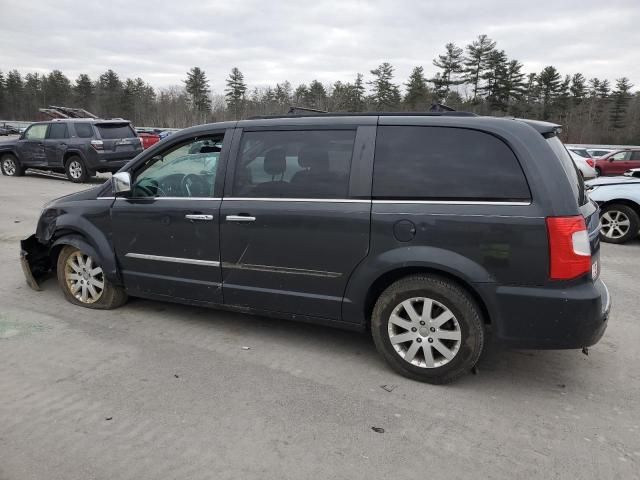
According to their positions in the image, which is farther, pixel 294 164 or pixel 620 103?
pixel 620 103

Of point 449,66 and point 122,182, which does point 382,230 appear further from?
point 449,66

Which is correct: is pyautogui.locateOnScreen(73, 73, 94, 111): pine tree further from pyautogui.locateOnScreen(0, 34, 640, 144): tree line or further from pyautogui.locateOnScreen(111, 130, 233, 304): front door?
pyautogui.locateOnScreen(111, 130, 233, 304): front door

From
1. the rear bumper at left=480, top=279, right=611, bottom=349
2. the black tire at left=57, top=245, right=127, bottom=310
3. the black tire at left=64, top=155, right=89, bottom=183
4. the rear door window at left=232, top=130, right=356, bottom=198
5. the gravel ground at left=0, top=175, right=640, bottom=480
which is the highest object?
the rear door window at left=232, top=130, right=356, bottom=198

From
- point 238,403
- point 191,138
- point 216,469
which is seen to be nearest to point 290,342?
point 238,403

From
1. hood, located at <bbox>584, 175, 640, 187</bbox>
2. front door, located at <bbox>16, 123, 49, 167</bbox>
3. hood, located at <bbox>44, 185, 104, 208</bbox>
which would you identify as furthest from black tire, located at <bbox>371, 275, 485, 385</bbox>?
front door, located at <bbox>16, 123, 49, 167</bbox>

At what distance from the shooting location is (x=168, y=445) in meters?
2.69

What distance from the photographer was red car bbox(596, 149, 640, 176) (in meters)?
21.2

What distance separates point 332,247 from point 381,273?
394 millimetres

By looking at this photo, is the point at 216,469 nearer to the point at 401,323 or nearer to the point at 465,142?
the point at 401,323

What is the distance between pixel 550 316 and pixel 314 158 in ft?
6.12

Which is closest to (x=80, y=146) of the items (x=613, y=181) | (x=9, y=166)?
(x=9, y=166)

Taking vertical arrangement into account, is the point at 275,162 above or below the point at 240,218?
above

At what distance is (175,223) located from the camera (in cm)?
407

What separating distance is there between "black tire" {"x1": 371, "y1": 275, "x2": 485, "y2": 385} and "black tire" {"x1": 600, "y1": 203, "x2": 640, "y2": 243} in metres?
5.90
